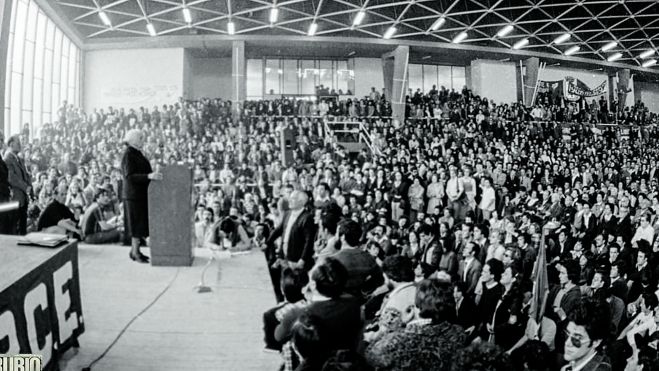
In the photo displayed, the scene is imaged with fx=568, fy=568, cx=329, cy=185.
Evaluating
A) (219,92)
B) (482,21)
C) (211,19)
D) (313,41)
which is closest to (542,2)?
(482,21)

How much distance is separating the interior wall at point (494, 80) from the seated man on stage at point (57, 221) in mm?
25568

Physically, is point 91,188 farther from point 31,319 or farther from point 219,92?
point 219,92

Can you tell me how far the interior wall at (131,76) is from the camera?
26.2 meters

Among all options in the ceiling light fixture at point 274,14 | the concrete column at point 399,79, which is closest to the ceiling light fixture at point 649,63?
the concrete column at point 399,79

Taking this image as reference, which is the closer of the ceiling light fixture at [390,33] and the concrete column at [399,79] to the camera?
the ceiling light fixture at [390,33]

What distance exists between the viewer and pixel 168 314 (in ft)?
14.8

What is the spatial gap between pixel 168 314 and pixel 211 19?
20.8 metres

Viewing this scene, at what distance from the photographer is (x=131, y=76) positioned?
2630cm

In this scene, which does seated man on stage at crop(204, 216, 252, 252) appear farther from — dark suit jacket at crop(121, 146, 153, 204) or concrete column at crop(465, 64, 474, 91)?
concrete column at crop(465, 64, 474, 91)

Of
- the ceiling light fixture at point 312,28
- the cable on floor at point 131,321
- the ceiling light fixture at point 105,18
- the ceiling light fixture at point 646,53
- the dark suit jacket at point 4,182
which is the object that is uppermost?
the ceiling light fixture at point 646,53

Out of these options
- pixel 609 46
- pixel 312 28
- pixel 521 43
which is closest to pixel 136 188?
pixel 312 28

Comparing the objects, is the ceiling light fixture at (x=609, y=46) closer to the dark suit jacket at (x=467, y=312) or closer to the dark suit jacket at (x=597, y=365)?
the dark suit jacket at (x=467, y=312)

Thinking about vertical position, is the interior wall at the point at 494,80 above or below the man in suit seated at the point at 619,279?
above

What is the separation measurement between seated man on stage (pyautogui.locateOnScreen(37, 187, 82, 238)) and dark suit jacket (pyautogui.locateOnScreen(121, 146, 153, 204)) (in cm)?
209
